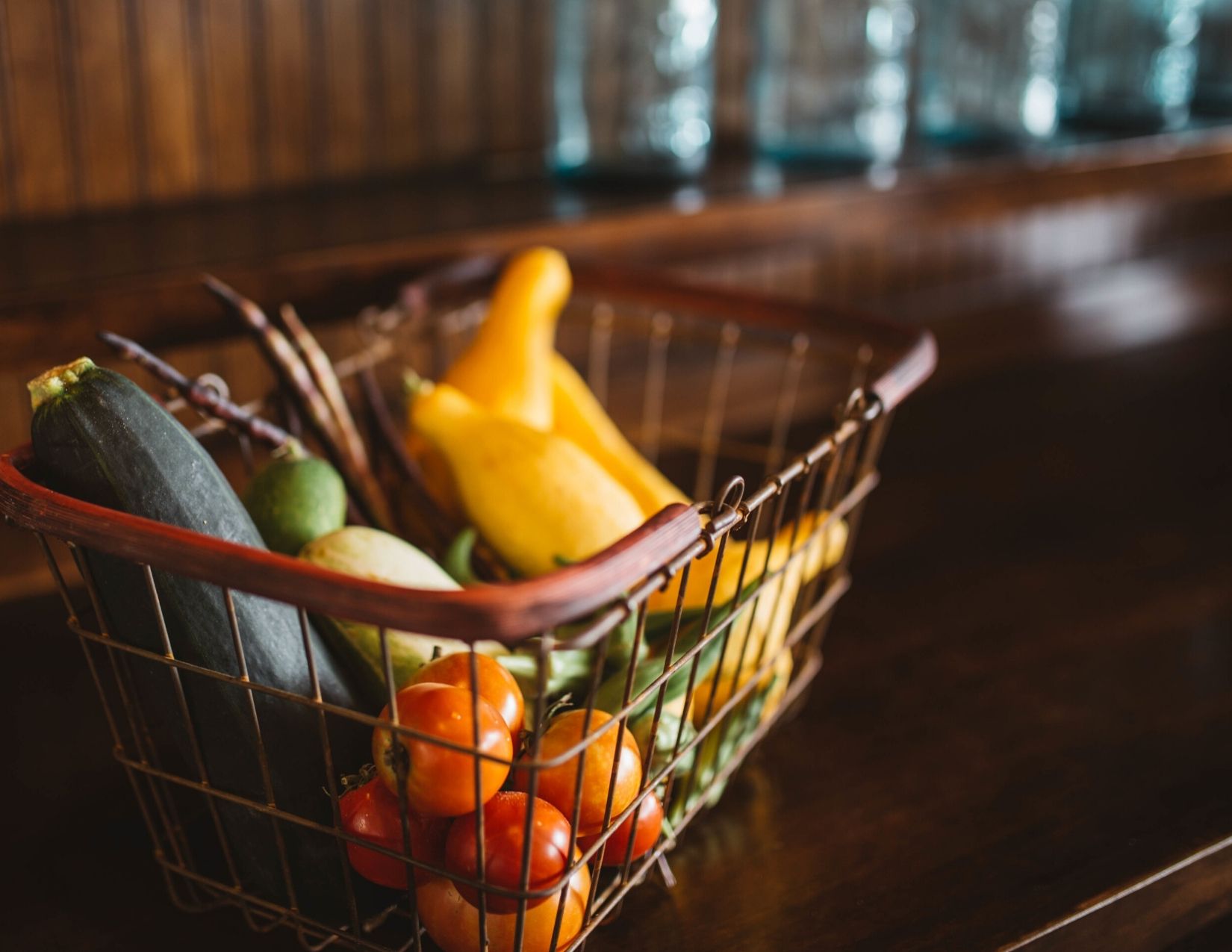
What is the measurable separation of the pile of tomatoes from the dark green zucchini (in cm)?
3

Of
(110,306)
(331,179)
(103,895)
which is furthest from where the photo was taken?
(331,179)

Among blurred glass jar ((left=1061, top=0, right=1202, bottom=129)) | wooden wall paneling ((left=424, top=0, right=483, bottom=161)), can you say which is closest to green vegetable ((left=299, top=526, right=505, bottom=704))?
wooden wall paneling ((left=424, top=0, right=483, bottom=161))

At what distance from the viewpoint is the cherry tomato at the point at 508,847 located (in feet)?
1.25

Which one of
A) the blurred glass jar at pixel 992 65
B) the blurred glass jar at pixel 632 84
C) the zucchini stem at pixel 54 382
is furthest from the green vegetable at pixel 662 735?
the blurred glass jar at pixel 992 65

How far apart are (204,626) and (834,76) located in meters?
0.85

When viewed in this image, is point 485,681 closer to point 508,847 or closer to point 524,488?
point 508,847

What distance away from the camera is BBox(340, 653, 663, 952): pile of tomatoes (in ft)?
1.22

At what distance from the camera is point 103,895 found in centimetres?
51

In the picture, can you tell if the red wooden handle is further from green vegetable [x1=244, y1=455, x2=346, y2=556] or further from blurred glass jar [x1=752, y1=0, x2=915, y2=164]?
blurred glass jar [x1=752, y1=0, x2=915, y2=164]

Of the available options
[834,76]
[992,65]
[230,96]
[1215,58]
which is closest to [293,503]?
[230,96]

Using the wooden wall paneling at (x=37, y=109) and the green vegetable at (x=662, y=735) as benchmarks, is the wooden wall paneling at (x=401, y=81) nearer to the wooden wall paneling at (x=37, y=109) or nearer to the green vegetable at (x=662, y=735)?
the wooden wall paneling at (x=37, y=109)

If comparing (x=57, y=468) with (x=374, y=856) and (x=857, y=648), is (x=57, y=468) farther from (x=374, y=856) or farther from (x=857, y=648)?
(x=857, y=648)

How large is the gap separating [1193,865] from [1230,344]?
1180mm

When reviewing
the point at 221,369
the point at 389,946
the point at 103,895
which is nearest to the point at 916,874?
the point at 389,946
